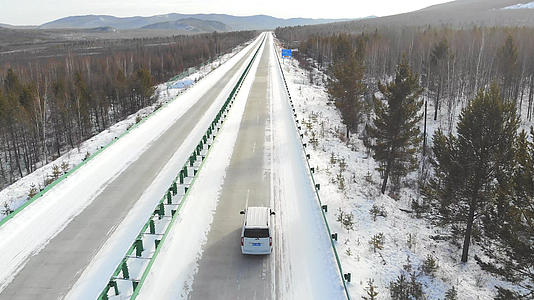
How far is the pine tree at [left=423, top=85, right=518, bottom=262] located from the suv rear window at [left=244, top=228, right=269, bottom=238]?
10771mm

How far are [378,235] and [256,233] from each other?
26.0 feet

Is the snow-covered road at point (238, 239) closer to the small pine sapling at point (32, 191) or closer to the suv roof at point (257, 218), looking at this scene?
the suv roof at point (257, 218)

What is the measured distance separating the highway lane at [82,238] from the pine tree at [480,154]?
18.0 metres

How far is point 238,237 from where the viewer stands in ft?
56.4

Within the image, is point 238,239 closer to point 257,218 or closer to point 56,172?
point 257,218

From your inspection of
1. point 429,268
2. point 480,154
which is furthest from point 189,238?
point 480,154

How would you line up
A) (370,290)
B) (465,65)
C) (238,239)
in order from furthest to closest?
(465,65)
(238,239)
(370,290)

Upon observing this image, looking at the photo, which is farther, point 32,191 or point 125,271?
point 32,191

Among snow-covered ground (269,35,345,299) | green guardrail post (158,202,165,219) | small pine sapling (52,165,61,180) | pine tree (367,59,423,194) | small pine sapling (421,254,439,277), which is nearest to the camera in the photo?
snow-covered ground (269,35,345,299)

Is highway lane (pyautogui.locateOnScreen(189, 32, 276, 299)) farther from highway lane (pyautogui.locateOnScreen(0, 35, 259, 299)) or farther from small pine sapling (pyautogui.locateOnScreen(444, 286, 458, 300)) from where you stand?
small pine sapling (pyautogui.locateOnScreen(444, 286, 458, 300))

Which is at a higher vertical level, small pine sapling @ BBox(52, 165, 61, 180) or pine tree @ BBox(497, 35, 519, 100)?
pine tree @ BBox(497, 35, 519, 100)

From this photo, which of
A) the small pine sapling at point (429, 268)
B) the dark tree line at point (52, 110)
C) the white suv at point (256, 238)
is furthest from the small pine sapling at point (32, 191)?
the small pine sapling at point (429, 268)

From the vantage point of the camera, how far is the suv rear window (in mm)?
15320

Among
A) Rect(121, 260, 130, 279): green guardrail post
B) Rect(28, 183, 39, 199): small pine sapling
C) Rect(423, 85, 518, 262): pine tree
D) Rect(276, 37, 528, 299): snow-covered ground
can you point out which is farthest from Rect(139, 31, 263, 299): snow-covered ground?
Rect(423, 85, 518, 262): pine tree
